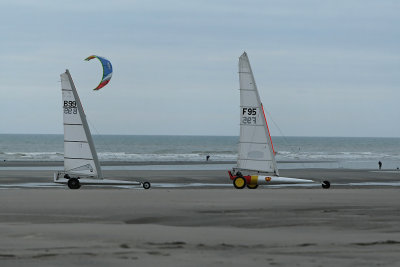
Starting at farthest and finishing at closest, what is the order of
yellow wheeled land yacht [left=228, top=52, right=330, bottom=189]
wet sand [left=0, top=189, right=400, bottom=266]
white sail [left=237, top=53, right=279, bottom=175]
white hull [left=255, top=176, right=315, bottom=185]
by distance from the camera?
white sail [left=237, top=53, right=279, bottom=175], yellow wheeled land yacht [left=228, top=52, right=330, bottom=189], white hull [left=255, top=176, right=315, bottom=185], wet sand [left=0, top=189, right=400, bottom=266]

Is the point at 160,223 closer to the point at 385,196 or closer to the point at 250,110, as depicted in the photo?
the point at 385,196

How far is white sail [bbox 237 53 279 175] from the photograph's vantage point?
30781mm

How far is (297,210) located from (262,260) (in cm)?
839

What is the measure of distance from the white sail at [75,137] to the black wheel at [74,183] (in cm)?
48

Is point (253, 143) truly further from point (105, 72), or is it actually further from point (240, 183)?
point (105, 72)

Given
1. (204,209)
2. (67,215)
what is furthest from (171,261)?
(204,209)

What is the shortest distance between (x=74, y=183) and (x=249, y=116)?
8163 millimetres

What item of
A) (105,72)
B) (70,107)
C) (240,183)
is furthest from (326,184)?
(70,107)

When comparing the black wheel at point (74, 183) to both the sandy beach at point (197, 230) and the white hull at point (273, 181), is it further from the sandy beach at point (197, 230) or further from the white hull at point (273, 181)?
the white hull at point (273, 181)

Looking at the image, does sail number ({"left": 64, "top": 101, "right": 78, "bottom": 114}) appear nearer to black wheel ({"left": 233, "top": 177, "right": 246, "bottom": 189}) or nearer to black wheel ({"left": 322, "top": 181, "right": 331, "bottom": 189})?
black wheel ({"left": 233, "top": 177, "right": 246, "bottom": 189})

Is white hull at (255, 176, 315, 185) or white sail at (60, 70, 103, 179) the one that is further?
white hull at (255, 176, 315, 185)

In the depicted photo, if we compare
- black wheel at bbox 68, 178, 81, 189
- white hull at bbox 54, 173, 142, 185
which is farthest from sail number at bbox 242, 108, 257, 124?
black wheel at bbox 68, 178, 81, 189

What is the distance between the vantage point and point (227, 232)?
14.5 meters

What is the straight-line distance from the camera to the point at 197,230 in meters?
14.9
